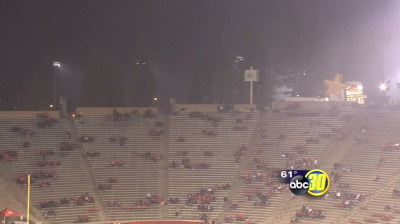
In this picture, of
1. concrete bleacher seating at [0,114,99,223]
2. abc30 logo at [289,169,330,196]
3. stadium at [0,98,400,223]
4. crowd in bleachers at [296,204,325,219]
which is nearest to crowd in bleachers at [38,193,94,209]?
stadium at [0,98,400,223]

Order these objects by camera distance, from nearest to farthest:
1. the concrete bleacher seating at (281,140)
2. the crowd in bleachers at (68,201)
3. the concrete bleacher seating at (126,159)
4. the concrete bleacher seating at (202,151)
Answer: the crowd in bleachers at (68,201)
the concrete bleacher seating at (281,140)
the concrete bleacher seating at (126,159)
the concrete bleacher seating at (202,151)

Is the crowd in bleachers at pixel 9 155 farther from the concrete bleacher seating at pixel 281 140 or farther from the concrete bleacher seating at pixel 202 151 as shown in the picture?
the concrete bleacher seating at pixel 281 140

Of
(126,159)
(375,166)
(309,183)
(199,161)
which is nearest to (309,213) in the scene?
(375,166)

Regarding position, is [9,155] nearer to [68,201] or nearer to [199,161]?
[68,201]

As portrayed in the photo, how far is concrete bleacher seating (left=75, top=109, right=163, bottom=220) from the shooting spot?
3662 centimetres

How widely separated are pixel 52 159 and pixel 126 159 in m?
4.98

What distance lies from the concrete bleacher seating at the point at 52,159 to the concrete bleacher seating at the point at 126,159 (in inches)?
45.4

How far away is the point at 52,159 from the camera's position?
131 ft

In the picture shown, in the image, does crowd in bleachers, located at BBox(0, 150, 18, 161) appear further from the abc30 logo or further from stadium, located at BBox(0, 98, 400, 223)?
the abc30 logo

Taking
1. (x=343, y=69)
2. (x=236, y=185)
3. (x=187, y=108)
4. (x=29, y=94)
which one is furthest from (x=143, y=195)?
(x=343, y=69)

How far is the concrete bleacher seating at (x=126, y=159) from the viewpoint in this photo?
36.6 meters

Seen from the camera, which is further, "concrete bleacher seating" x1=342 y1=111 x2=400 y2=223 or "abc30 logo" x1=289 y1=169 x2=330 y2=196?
"concrete bleacher seating" x1=342 y1=111 x2=400 y2=223

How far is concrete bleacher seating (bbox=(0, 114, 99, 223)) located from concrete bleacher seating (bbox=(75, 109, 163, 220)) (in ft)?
3.79

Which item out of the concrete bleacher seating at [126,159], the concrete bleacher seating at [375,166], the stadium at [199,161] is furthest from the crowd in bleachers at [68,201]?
the concrete bleacher seating at [375,166]
